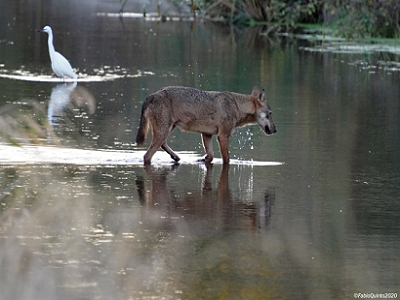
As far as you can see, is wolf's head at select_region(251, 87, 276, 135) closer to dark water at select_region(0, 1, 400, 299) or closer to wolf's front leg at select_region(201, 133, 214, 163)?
dark water at select_region(0, 1, 400, 299)

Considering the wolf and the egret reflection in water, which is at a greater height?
the wolf

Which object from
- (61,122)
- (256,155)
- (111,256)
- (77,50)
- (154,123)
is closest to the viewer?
(111,256)

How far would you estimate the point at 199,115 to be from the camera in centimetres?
1328

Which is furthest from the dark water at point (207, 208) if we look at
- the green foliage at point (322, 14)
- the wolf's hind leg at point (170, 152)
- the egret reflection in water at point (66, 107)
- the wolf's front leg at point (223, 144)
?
the green foliage at point (322, 14)

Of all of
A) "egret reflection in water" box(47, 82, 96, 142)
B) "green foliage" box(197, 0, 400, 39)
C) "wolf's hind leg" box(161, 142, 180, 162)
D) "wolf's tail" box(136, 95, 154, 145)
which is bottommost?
"green foliage" box(197, 0, 400, 39)

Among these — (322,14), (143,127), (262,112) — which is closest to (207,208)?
(143,127)

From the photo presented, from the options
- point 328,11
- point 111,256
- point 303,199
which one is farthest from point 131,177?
point 328,11

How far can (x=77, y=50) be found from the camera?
3078 cm

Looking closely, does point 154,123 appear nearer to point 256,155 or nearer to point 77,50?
point 256,155

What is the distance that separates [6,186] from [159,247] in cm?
283

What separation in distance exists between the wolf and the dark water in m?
0.42

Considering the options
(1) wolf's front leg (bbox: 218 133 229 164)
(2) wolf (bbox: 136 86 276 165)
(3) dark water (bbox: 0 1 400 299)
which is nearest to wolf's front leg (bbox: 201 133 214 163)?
(2) wolf (bbox: 136 86 276 165)

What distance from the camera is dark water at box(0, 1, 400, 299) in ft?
25.8

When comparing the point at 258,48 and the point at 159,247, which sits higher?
the point at 159,247
